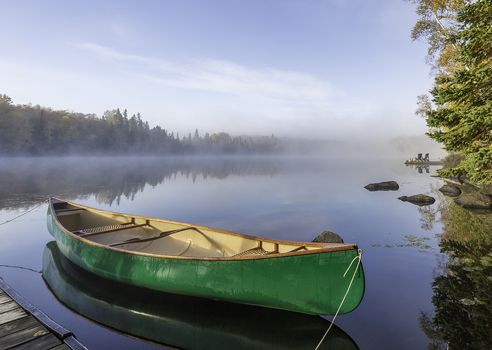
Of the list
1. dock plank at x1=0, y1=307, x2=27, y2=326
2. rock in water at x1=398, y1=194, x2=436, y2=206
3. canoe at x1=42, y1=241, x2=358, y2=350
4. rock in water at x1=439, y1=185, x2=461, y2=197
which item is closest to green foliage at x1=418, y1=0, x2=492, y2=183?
canoe at x1=42, y1=241, x2=358, y2=350

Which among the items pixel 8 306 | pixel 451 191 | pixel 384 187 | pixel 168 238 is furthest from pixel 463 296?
pixel 384 187

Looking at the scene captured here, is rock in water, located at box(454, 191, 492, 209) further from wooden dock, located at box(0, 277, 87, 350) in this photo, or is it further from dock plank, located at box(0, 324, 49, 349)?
dock plank, located at box(0, 324, 49, 349)

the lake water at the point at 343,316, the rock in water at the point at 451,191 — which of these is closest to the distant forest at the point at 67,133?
the lake water at the point at 343,316

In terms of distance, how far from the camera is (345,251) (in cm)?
684

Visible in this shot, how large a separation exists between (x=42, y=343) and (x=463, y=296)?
457 inches

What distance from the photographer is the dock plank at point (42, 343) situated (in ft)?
18.0

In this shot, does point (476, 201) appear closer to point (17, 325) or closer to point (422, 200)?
point (422, 200)

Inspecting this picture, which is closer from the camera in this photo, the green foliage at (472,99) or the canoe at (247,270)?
the canoe at (247,270)

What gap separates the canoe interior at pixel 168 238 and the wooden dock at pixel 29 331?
3.04m

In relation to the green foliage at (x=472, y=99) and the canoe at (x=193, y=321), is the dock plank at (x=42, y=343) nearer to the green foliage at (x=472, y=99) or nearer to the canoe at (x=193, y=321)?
the canoe at (x=193, y=321)

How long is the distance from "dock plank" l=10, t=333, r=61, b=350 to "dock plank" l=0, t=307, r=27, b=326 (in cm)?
125

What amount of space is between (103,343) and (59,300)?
3.46m

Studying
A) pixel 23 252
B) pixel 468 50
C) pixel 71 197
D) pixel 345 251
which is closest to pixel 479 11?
pixel 468 50

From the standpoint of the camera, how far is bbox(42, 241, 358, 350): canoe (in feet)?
24.8
